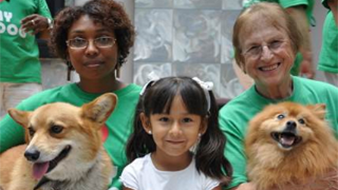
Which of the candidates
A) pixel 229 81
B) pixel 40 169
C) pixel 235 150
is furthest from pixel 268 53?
pixel 229 81

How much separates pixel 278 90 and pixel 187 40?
284 centimetres

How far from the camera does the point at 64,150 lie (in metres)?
2.14

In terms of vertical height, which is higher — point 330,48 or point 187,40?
point 330,48

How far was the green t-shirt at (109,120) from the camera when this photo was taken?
8.32ft

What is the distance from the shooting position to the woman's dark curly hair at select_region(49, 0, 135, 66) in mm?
2633

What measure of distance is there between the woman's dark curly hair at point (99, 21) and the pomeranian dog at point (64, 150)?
530 mm

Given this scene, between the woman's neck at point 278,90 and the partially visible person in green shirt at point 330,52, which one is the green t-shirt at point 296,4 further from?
the woman's neck at point 278,90

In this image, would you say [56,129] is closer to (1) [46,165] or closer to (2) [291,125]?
(1) [46,165]

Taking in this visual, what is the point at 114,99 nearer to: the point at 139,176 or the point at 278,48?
the point at 139,176

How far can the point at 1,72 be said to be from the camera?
12.1 feet

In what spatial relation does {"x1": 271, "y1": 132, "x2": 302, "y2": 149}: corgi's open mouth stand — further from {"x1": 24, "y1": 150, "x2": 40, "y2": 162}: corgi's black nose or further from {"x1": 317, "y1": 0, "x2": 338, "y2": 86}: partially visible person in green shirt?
{"x1": 317, "y1": 0, "x2": 338, "y2": 86}: partially visible person in green shirt

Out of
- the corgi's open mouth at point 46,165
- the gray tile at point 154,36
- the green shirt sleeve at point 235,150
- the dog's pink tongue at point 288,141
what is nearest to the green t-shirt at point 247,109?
the green shirt sleeve at point 235,150

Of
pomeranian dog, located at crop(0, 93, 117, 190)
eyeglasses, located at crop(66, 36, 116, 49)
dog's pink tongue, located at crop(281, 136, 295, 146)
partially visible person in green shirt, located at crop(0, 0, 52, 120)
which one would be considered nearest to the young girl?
pomeranian dog, located at crop(0, 93, 117, 190)

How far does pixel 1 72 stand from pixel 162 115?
1758 mm
